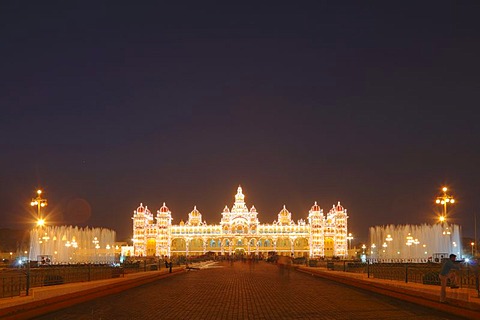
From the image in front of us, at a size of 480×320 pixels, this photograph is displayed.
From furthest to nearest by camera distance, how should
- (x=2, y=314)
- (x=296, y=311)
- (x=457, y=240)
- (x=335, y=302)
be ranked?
(x=457, y=240) → (x=335, y=302) → (x=296, y=311) → (x=2, y=314)

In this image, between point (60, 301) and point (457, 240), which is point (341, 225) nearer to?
point (457, 240)

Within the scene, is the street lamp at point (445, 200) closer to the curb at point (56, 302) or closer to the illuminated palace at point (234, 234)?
the curb at point (56, 302)

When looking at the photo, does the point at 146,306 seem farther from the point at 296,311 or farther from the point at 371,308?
the point at 371,308

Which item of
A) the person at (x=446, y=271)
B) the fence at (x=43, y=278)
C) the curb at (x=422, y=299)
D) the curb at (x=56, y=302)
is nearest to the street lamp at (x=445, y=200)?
the curb at (x=422, y=299)

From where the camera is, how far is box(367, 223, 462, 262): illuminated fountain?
98.6 meters

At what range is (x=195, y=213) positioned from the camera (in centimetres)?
18438

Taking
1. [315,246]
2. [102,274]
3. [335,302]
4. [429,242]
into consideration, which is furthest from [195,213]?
[335,302]

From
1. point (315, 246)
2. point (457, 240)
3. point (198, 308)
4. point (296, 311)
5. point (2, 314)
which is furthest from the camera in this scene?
point (315, 246)

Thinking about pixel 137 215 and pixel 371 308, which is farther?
pixel 137 215

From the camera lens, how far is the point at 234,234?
167000 mm

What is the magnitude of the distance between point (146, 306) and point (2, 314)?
16.3ft

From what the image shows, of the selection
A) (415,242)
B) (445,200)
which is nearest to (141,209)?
(415,242)

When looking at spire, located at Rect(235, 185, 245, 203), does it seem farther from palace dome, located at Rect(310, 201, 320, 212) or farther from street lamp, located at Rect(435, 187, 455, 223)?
street lamp, located at Rect(435, 187, 455, 223)

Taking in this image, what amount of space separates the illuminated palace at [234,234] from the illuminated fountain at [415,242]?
3792 centimetres
